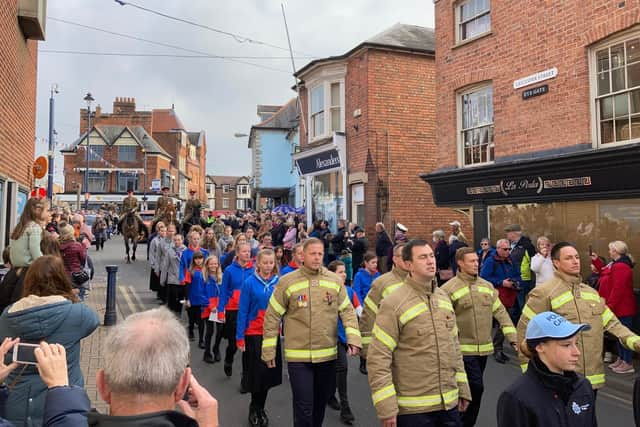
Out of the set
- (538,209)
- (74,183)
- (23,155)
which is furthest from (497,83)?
(74,183)

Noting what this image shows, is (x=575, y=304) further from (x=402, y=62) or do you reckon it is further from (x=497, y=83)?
(x=402, y=62)

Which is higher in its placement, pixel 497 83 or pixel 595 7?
pixel 595 7

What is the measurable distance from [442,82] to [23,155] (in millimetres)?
10853

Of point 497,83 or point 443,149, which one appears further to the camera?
point 443,149

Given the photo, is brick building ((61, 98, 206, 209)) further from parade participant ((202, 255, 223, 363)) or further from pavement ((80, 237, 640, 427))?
pavement ((80, 237, 640, 427))

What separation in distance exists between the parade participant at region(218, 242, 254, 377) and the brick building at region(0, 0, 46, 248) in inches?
225

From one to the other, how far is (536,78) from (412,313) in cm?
849

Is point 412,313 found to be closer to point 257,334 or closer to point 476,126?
point 257,334

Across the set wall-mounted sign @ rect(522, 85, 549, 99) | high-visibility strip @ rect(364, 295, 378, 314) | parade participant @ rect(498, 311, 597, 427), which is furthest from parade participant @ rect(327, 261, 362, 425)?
wall-mounted sign @ rect(522, 85, 549, 99)

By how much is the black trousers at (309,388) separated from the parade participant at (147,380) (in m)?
2.46

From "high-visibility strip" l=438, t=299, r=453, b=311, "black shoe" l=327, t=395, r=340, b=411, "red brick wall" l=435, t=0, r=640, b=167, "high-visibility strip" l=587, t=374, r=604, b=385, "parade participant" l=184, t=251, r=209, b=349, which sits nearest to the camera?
"high-visibility strip" l=438, t=299, r=453, b=311

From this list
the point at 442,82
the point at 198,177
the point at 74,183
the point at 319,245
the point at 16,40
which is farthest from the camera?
the point at 198,177

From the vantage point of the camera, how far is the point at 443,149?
41.8ft

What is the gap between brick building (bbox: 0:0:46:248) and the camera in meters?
8.90
